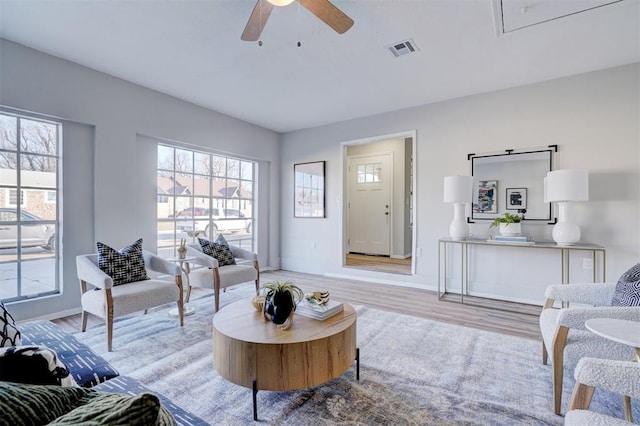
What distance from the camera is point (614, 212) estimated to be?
314 centimetres

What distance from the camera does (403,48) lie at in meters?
2.76

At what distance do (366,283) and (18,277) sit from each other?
396 centimetres

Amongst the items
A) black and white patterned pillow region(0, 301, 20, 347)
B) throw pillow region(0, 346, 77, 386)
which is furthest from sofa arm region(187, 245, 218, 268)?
throw pillow region(0, 346, 77, 386)

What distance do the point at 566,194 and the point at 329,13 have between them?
8.97 ft

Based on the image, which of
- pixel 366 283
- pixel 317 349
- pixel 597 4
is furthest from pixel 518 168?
pixel 317 349

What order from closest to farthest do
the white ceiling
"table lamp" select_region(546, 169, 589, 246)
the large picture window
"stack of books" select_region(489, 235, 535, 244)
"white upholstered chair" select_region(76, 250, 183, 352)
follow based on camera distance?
the white ceiling < "white upholstered chair" select_region(76, 250, 183, 352) < "table lamp" select_region(546, 169, 589, 246) < "stack of books" select_region(489, 235, 535, 244) < the large picture window

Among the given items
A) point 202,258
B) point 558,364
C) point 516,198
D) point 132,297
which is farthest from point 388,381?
point 516,198

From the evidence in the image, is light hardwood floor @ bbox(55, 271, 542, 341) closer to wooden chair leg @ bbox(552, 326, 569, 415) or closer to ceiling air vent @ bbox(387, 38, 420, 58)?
wooden chair leg @ bbox(552, 326, 569, 415)

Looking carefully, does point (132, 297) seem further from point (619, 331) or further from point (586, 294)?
point (586, 294)

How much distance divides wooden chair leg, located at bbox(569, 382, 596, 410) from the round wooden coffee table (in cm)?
104

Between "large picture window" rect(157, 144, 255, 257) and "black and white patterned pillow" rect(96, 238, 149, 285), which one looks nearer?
"black and white patterned pillow" rect(96, 238, 149, 285)

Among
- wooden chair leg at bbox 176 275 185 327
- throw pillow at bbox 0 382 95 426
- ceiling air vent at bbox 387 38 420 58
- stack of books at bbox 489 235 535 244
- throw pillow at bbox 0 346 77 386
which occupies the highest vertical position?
ceiling air vent at bbox 387 38 420 58

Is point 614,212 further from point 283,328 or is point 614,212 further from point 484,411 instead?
point 283,328

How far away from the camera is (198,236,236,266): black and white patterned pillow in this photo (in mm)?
3523
